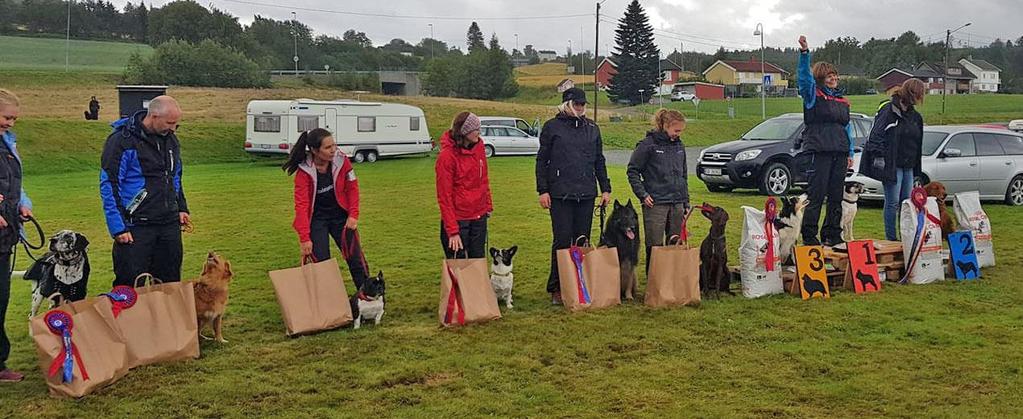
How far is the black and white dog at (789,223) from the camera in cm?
676

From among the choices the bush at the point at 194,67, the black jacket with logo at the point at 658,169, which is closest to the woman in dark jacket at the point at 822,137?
the black jacket with logo at the point at 658,169

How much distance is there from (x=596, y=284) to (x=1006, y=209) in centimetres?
934

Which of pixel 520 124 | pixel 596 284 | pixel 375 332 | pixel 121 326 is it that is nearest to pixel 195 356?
pixel 121 326

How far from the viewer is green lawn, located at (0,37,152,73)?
6266cm

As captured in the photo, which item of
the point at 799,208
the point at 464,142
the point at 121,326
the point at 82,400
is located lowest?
the point at 82,400

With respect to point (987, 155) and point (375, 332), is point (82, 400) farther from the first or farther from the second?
point (987, 155)

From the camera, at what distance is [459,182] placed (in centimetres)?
573

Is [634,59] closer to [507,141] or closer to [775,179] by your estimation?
[507,141]

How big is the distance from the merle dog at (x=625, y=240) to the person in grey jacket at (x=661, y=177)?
0.14 m

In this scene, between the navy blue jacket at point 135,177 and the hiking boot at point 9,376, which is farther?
the navy blue jacket at point 135,177

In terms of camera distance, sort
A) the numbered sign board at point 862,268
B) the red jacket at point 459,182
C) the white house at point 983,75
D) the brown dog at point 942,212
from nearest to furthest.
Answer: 1. the red jacket at point 459,182
2. the numbered sign board at point 862,268
3. the brown dog at point 942,212
4. the white house at point 983,75

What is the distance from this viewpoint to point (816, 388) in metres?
4.22

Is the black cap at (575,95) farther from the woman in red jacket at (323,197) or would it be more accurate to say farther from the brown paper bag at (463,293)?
the woman in red jacket at (323,197)

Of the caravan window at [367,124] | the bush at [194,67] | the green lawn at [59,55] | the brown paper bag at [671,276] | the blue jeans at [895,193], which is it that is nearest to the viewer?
the brown paper bag at [671,276]
